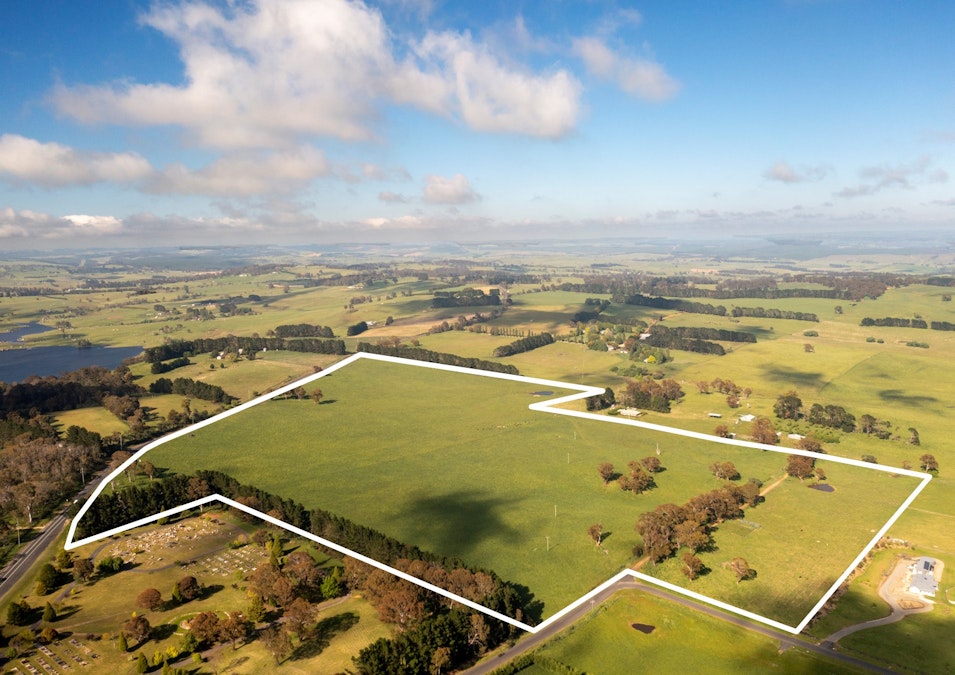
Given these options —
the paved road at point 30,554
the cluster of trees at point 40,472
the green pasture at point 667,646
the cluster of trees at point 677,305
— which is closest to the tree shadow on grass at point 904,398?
the green pasture at point 667,646

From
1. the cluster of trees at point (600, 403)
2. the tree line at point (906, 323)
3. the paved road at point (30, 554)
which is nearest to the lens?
the paved road at point (30, 554)

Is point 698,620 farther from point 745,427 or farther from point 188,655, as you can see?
point 745,427

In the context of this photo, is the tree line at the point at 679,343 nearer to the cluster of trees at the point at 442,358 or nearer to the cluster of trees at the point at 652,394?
the cluster of trees at the point at 652,394

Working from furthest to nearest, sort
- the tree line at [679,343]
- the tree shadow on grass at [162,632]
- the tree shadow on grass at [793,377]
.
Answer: the tree line at [679,343], the tree shadow on grass at [793,377], the tree shadow on grass at [162,632]

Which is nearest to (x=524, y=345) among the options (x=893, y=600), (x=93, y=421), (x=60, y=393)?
(x=93, y=421)

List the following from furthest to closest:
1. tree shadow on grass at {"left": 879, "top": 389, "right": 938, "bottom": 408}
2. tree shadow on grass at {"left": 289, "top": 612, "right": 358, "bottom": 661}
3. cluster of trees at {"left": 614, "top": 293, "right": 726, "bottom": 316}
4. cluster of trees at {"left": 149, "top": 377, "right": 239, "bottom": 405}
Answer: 1. cluster of trees at {"left": 614, "top": 293, "right": 726, "bottom": 316}
2. cluster of trees at {"left": 149, "top": 377, "right": 239, "bottom": 405}
3. tree shadow on grass at {"left": 879, "top": 389, "right": 938, "bottom": 408}
4. tree shadow on grass at {"left": 289, "top": 612, "right": 358, "bottom": 661}

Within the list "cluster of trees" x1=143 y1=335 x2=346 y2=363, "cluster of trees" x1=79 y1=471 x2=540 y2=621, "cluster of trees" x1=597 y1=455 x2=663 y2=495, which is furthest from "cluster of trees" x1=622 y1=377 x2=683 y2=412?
"cluster of trees" x1=143 y1=335 x2=346 y2=363

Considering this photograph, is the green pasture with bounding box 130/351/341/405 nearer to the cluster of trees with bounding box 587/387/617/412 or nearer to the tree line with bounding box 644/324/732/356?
the cluster of trees with bounding box 587/387/617/412
